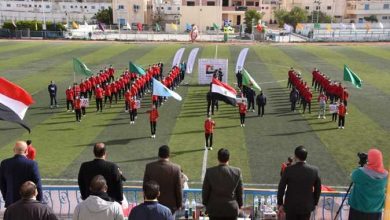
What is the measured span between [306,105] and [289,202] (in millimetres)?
16369

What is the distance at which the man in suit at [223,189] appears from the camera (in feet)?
20.2

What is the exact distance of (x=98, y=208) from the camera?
521 centimetres

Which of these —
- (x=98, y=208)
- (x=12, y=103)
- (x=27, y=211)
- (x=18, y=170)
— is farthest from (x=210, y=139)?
(x=27, y=211)

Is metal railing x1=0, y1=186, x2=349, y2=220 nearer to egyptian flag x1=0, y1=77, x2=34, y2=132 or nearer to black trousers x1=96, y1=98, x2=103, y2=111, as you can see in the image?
egyptian flag x1=0, y1=77, x2=34, y2=132

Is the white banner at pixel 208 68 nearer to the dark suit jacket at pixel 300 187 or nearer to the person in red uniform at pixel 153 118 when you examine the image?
the person in red uniform at pixel 153 118

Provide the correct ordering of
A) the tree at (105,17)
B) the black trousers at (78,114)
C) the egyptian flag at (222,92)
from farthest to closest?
the tree at (105,17) → the black trousers at (78,114) → the egyptian flag at (222,92)

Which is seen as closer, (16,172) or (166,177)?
(166,177)

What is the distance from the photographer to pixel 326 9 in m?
118

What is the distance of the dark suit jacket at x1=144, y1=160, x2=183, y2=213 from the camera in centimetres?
648

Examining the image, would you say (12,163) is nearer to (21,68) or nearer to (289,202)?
(289,202)

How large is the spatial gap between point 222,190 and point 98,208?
180 cm

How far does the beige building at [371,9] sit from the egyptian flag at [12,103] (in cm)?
11151

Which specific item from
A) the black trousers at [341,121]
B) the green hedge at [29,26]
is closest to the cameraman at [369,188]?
the black trousers at [341,121]

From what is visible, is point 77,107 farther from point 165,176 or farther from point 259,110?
point 165,176
